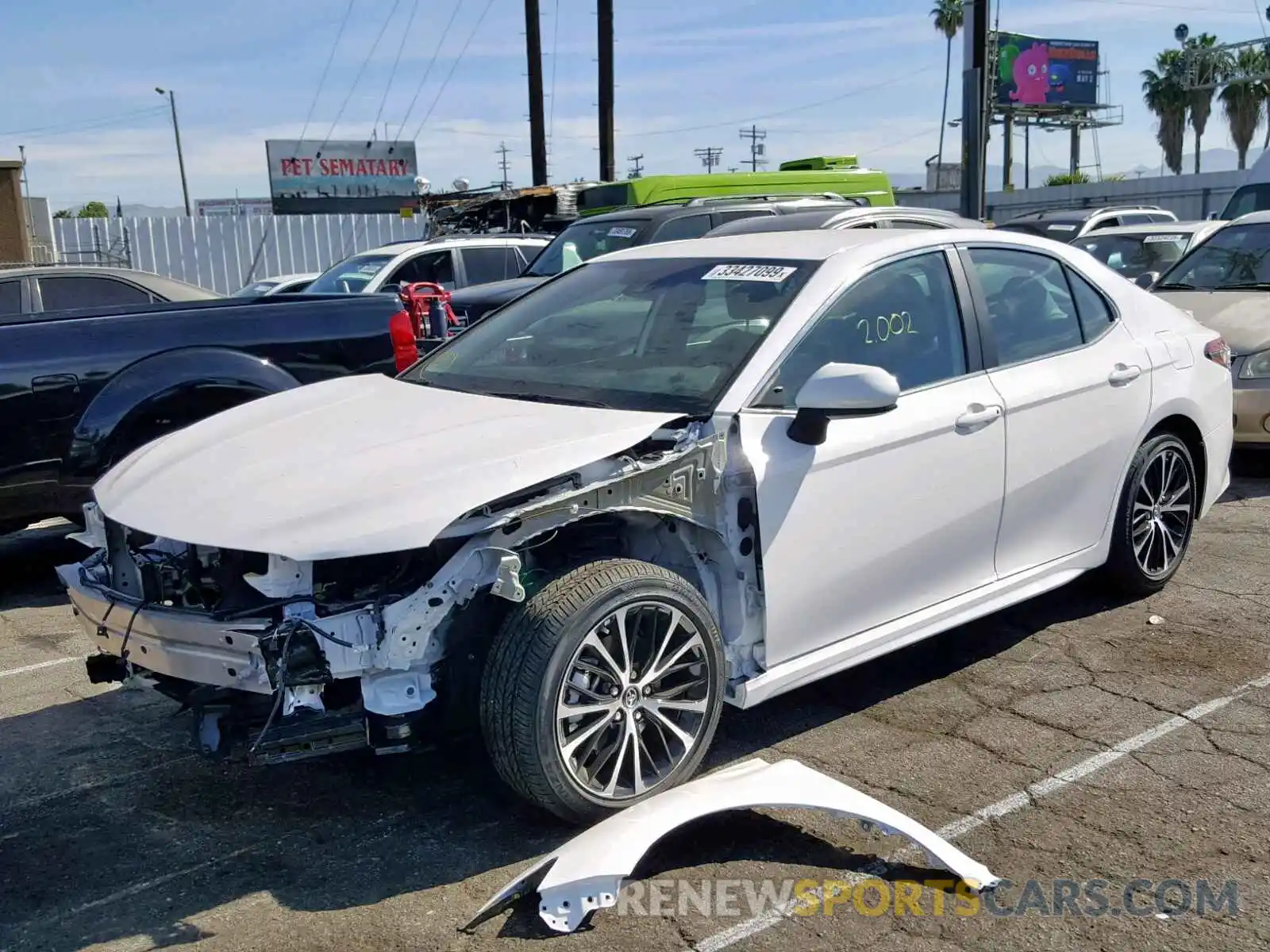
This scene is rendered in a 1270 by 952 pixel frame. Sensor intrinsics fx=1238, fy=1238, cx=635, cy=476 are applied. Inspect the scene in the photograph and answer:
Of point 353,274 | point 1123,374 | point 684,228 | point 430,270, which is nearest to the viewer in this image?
point 1123,374

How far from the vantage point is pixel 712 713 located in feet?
12.2

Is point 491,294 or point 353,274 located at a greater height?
point 353,274

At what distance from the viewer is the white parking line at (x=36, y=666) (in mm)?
5234

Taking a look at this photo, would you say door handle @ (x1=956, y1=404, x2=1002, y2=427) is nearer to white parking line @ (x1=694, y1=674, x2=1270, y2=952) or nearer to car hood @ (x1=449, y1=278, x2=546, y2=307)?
white parking line @ (x1=694, y1=674, x2=1270, y2=952)

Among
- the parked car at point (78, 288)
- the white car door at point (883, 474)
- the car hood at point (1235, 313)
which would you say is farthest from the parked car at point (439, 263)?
the white car door at point (883, 474)

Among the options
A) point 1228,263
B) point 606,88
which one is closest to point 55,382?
point 1228,263

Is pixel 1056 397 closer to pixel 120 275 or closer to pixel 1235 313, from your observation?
pixel 1235 313

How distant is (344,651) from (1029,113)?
7246 cm

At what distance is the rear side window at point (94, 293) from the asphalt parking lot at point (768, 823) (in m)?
4.58

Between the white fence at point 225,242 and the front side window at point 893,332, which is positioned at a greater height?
the white fence at point 225,242

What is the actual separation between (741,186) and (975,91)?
12.8 feet

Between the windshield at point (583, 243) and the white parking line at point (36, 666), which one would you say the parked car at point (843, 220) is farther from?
the white parking line at point (36, 666)

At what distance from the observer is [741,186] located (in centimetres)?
1534

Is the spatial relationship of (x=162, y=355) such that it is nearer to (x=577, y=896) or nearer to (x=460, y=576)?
(x=460, y=576)
